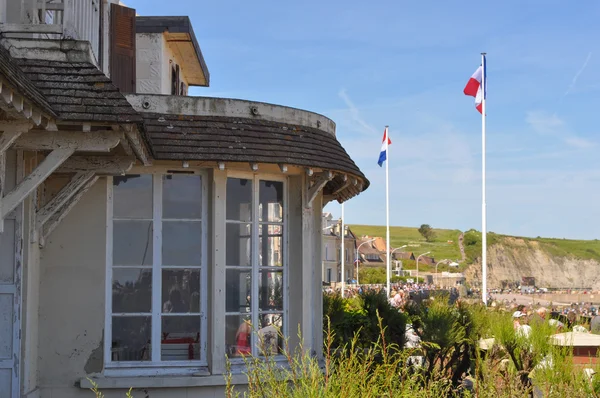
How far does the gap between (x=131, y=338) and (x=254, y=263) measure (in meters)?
1.66

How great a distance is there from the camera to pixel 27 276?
8.95 metres

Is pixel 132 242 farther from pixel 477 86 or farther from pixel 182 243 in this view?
pixel 477 86

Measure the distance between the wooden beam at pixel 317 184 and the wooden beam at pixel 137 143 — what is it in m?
2.22

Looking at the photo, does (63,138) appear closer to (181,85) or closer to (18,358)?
(18,358)

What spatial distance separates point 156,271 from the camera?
10031mm

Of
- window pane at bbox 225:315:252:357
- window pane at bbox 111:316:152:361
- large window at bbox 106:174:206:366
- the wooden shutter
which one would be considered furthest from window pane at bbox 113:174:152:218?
the wooden shutter

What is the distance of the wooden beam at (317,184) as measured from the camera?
1059 cm

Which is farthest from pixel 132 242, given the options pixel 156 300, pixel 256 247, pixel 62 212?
pixel 256 247

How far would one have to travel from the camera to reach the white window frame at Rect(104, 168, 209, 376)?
387 inches

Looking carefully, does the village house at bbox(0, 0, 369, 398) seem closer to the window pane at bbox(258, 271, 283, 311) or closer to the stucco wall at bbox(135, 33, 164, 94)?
the window pane at bbox(258, 271, 283, 311)

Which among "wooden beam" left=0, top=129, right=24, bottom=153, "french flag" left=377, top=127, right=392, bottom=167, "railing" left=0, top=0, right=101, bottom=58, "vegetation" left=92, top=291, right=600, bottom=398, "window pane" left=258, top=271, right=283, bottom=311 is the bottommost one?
"vegetation" left=92, top=291, right=600, bottom=398

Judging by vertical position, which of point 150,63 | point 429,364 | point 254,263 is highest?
point 150,63

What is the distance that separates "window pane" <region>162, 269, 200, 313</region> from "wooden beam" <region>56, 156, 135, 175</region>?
1.47 m

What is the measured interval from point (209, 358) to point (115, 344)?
3.50 feet
